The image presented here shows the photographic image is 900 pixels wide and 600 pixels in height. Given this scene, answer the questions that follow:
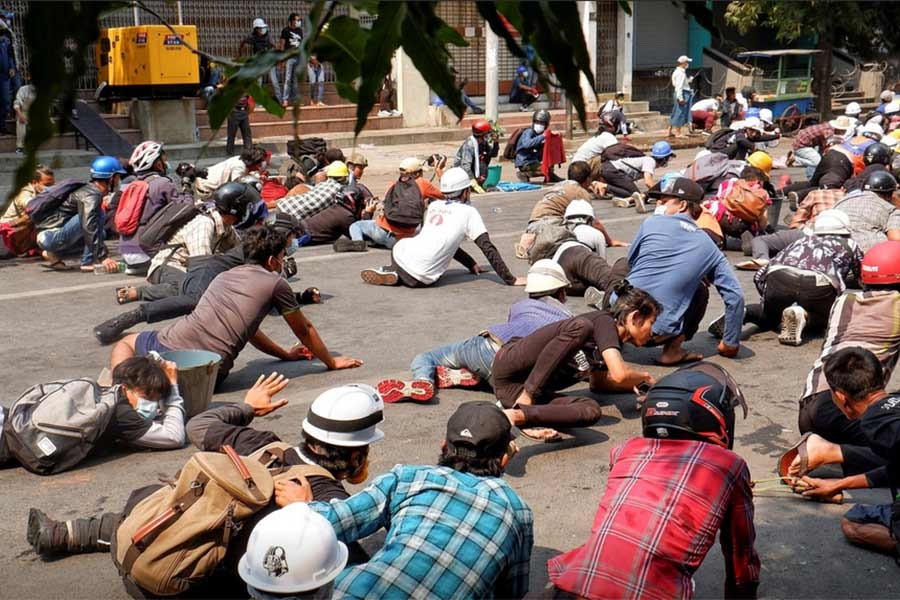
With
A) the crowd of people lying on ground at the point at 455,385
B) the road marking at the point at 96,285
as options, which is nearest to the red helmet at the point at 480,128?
the crowd of people lying on ground at the point at 455,385

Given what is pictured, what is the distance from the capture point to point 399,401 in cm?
730

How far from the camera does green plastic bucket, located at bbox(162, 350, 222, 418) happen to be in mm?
6641

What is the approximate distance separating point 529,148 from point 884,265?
12.1 meters

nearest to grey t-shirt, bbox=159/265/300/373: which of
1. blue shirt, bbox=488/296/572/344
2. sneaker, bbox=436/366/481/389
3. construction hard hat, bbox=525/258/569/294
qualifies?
sneaker, bbox=436/366/481/389

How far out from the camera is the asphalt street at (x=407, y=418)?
5039 mm

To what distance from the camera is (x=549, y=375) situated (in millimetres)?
6492

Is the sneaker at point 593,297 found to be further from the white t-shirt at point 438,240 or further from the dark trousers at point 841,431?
the dark trousers at point 841,431

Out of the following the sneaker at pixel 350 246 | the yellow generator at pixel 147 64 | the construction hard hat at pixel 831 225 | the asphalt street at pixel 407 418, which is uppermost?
the yellow generator at pixel 147 64

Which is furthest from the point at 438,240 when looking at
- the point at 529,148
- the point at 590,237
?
the point at 529,148

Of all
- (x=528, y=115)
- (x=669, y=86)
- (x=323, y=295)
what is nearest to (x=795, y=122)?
(x=669, y=86)

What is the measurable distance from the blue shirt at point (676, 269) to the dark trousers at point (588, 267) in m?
1.19

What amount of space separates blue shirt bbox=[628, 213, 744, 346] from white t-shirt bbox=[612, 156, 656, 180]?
8041 mm

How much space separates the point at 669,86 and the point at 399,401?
28.4 metres

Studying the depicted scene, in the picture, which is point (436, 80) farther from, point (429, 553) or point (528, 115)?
point (528, 115)
